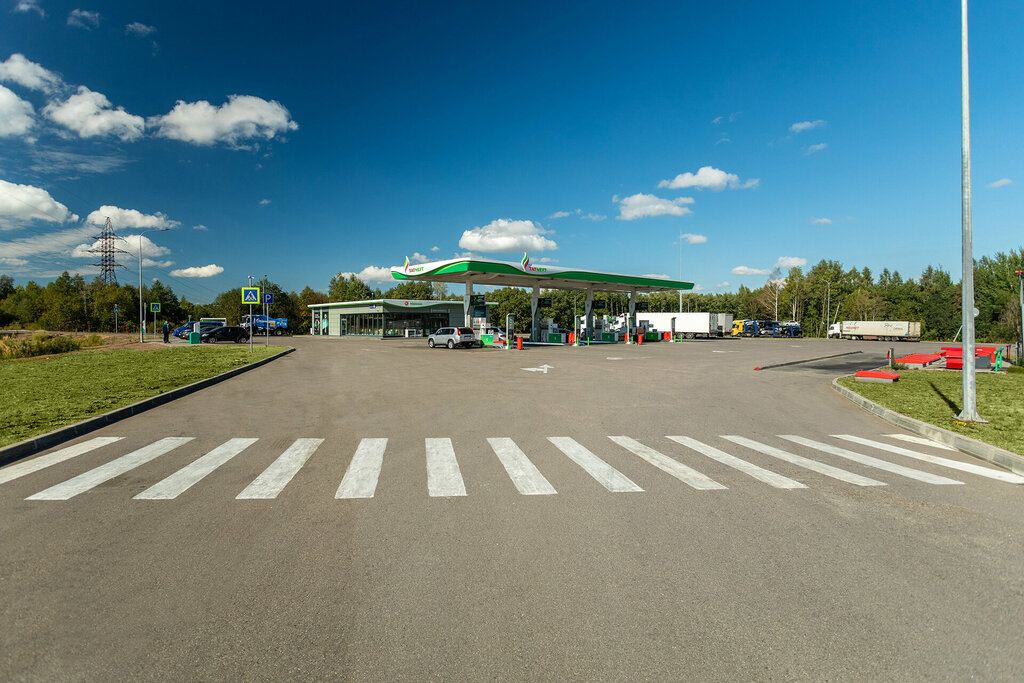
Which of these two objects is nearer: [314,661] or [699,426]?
[314,661]

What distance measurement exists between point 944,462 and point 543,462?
19.3 feet

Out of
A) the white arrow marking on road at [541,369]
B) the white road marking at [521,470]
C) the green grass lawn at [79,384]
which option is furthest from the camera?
the white arrow marking on road at [541,369]

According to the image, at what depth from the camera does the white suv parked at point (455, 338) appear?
39.3 meters

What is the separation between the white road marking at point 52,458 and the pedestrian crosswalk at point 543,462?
0.01 metres

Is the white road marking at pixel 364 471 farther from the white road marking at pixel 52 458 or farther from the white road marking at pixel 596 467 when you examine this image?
the white road marking at pixel 52 458

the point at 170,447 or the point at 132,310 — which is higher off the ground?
the point at 132,310

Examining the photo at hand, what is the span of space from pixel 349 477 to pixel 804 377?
19.0m

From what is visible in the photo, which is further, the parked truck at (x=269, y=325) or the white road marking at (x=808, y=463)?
the parked truck at (x=269, y=325)

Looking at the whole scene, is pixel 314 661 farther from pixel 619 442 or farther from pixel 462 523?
pixel 619 442

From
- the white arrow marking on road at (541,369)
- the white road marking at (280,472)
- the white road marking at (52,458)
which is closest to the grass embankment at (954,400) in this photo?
the white road marking at (280,472)

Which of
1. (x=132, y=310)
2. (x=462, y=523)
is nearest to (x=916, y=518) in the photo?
(x=462, y=523)

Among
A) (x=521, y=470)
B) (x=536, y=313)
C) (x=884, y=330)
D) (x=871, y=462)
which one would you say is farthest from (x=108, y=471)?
(x=884, y=330)

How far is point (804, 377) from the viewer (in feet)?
66.3

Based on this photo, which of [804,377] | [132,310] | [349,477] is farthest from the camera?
[132,310]
